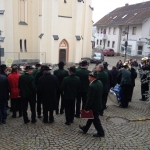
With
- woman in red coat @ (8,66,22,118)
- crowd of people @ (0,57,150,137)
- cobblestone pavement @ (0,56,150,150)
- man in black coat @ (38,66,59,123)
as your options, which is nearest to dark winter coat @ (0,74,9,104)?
crowd of people @ (0,57,150,137)

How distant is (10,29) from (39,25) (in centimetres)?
342

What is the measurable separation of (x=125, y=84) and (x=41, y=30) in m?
17.0

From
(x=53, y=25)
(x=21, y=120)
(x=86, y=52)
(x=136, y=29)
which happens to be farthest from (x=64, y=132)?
(x=136, y=29)

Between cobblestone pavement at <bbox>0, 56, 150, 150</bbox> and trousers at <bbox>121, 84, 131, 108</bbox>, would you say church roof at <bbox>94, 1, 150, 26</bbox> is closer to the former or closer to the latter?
trousers at <bbox>121, 84, 131, 108</bbox>

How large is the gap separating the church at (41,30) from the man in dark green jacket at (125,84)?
15.1 m

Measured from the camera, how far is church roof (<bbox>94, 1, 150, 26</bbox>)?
34.6 meters

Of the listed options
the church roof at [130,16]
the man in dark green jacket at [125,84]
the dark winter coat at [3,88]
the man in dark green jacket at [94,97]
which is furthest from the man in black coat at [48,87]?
the church roof at [130,16]

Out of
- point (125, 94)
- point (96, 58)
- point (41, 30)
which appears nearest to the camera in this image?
point (125, 94)

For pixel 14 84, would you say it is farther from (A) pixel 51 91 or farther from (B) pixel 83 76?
(B) pixel 83 76

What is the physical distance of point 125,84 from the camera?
8227 mm

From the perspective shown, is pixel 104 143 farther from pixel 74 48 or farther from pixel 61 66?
pixel 74 48

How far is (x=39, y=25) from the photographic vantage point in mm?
23625

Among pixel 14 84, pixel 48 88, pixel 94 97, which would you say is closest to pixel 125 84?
pixel 94 97

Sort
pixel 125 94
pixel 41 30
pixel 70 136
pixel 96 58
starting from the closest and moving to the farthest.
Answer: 1. pixel 70 136
2. pixel 125 94
3. pixel 41 30
4. pixel 96 58
